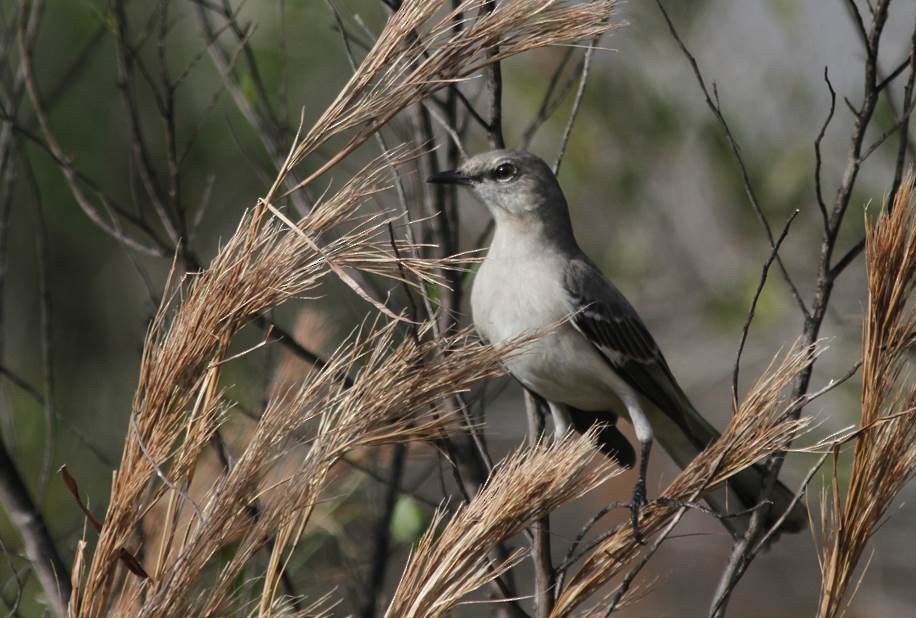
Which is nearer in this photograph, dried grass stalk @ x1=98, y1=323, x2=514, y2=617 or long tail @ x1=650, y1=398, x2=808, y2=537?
dried grass stalk @ x1=98, y1=323, x2=514, y2=617

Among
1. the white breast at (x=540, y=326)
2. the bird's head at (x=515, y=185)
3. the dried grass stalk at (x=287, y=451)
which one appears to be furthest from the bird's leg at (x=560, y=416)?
the dried grass stalk at (x=287, y=451)

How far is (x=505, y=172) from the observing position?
11.2 ft

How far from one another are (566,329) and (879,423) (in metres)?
1.56

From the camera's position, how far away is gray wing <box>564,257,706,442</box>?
3348mm

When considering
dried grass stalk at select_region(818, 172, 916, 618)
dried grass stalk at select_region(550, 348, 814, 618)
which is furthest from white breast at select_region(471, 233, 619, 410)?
dried grass stalk at select_region(818, 172, 916, 618)

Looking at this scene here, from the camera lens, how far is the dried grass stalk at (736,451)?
1.85m

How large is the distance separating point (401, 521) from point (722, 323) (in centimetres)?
363

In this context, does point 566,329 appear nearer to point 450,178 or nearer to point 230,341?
point 450,178

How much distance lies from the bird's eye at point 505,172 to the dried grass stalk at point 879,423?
1624mm

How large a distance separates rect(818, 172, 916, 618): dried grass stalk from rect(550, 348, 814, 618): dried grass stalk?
0.34 feet

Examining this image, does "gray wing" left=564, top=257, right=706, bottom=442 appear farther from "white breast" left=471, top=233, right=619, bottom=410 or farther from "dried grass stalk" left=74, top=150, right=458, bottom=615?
"dried grass stalk" left=74, top=150, right=458, bottom=615

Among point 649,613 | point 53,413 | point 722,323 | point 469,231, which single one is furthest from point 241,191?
point 53,413

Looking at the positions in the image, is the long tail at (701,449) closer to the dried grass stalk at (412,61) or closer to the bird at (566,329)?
the bird at (566,329)

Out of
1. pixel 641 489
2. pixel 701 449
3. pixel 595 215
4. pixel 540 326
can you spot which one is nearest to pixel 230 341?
pixel 641 489
